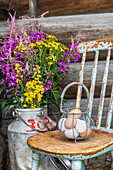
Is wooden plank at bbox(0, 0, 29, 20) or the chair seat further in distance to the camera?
wooden plank at bbox(0, 0, 29, 20)

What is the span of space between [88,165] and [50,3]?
1.48 m

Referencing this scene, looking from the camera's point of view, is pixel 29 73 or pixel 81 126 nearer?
pixel 81 126

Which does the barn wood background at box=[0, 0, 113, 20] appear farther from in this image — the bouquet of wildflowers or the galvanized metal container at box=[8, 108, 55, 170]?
the galvanized metal container at box=[8, 108, 55, 170]

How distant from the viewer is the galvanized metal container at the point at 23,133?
1.24m

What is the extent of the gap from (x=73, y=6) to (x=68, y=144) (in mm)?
1358

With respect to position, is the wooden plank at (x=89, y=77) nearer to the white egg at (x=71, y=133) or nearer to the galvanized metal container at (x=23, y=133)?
the galvanized metal container at (x=23, y=133)

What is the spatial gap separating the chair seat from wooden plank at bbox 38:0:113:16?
1203 millimetres

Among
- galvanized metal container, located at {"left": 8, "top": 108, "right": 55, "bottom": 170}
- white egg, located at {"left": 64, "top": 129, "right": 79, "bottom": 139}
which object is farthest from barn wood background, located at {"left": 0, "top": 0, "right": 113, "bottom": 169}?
white egg, located at {"left": 64, "top": 129, "right": 79, "bottom": 139}

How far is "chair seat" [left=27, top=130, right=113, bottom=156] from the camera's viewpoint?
2.59 feet

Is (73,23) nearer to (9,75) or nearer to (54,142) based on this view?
(9,75)

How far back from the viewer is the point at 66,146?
2.80 ft

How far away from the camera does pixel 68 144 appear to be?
2.89ft

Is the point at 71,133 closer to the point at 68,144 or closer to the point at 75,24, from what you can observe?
the point at 68,144

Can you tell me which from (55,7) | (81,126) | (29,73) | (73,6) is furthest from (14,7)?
(81,126)
